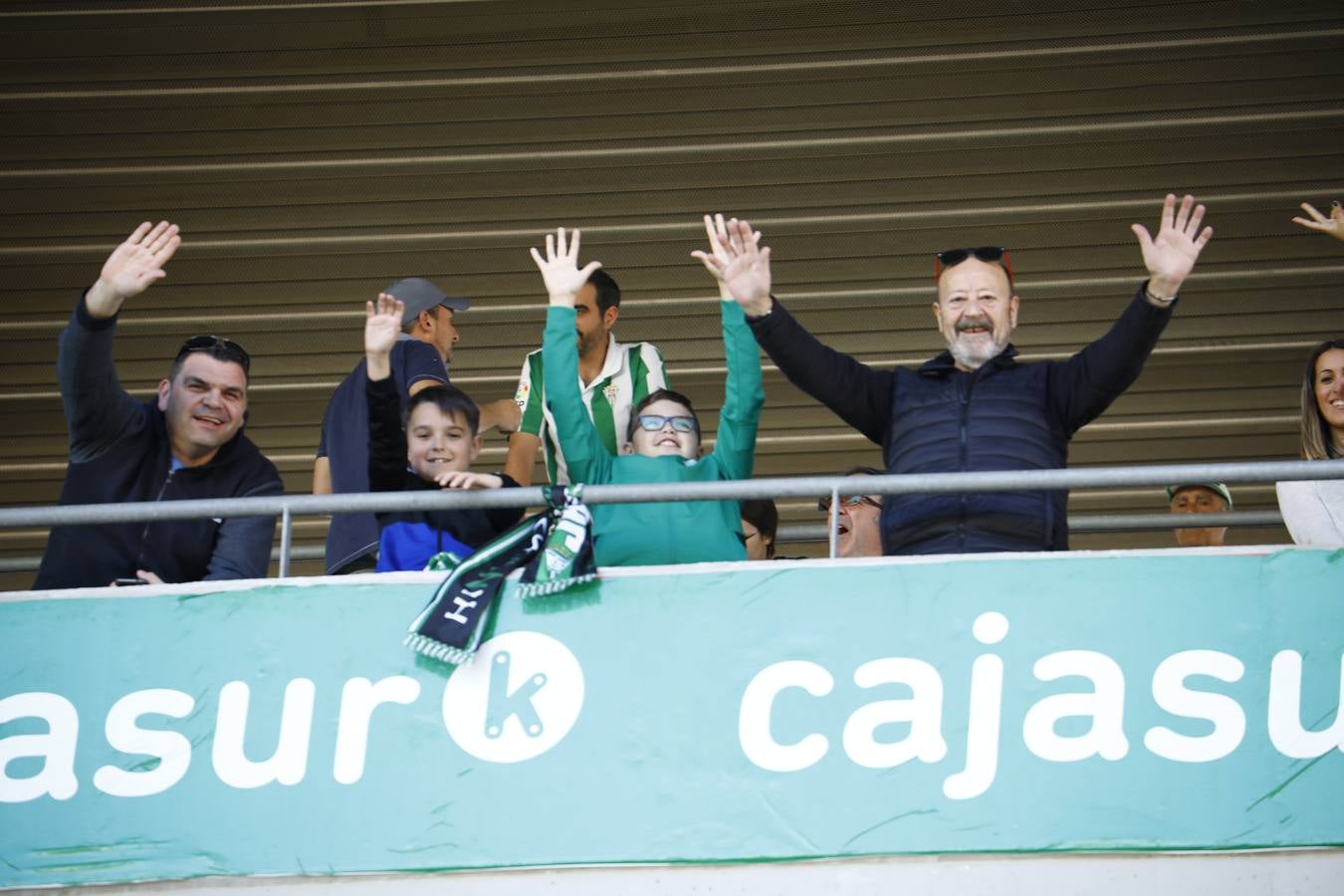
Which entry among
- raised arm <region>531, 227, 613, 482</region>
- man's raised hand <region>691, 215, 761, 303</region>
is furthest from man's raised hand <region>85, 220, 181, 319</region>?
man's raised hand <region>691, 215, 761, 303</region>

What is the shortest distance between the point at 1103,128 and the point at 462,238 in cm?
315

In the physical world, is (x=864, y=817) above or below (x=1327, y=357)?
below

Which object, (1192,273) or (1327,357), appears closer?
(1327,357)

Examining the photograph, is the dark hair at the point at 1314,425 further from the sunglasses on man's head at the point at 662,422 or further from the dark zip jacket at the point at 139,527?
the dark zip jacket at the point at 139,527

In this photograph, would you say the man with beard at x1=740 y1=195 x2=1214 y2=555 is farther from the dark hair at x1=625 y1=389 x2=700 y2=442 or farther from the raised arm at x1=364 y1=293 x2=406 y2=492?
the raised arm at x1=364 y1=293 x2=406 y2=492

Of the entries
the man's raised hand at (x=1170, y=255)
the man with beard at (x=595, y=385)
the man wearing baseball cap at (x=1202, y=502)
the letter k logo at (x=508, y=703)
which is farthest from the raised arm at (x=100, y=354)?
the man wearing baseball cap at (x=1202, y=502)

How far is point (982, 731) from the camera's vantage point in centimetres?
446

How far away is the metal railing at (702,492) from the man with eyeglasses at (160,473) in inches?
7.1

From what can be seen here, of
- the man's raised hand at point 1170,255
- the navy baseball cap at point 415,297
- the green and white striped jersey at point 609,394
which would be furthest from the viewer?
the navy baseball cap at point 415,297

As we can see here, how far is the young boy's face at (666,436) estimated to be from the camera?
500 centimetres

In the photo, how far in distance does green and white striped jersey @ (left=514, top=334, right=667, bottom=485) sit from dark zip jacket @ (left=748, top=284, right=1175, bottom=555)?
2.81 ft

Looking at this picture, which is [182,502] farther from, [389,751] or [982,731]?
[982,731]

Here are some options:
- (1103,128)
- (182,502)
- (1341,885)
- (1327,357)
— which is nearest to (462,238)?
(1103,128)

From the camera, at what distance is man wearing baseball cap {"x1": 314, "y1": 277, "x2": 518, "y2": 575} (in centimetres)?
514
